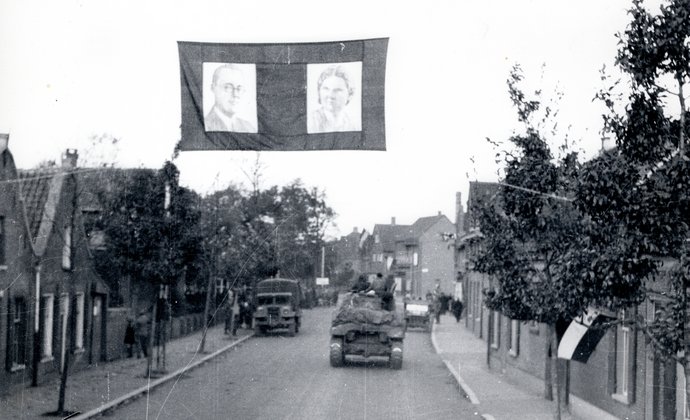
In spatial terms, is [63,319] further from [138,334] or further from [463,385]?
[463,385]

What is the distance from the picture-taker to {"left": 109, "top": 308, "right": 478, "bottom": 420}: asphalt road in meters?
15.2

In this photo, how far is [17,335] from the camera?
17859 mm

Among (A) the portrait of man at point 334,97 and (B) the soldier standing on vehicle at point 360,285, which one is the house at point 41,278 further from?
(B) the soldier standing on vehicle at point 360,285

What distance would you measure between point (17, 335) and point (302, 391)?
625 cm

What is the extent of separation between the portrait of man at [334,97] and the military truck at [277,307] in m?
26.6

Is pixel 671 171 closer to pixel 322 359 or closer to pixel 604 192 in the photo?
pixel 604 192

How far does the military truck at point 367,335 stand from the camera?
77.6 feet

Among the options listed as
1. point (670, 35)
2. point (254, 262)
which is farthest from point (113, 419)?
point (254, 262)

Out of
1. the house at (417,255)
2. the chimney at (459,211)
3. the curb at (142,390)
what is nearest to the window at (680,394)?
the curb at (142,390)

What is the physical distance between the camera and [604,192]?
757 centimetres

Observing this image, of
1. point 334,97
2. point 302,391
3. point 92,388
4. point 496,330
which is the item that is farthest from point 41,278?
point 496,330

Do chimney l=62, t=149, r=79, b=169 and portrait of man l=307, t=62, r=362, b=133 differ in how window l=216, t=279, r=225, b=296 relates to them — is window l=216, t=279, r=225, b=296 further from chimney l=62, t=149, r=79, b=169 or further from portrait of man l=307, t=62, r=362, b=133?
portrait of man l=307, t=62, r=362, b=133

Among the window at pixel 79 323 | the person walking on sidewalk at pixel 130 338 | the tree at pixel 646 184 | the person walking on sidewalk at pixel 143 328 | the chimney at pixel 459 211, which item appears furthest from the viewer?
the chimney at pixel 459 211

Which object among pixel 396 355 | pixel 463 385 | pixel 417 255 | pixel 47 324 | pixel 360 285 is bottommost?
pixel 463 385
